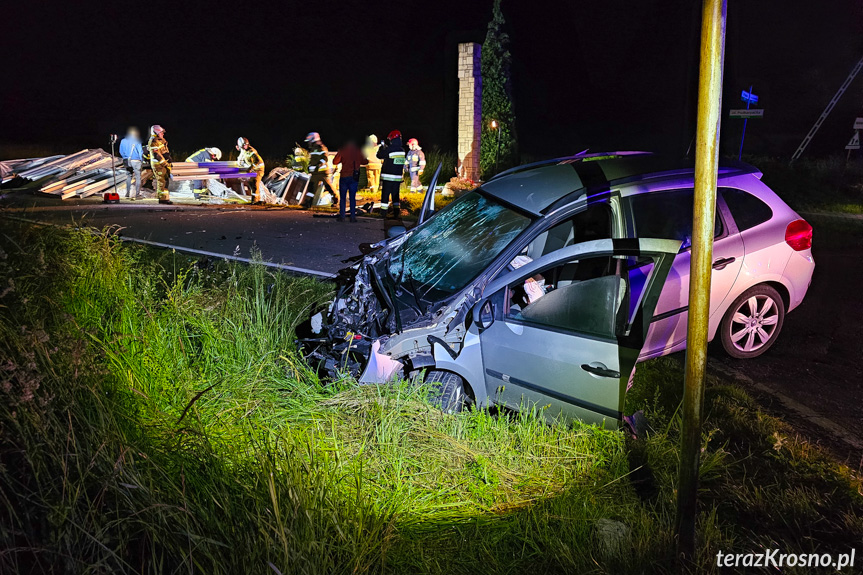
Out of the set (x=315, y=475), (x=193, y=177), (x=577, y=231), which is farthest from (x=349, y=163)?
(x=315, y=475)

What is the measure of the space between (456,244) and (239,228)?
765 centimetres

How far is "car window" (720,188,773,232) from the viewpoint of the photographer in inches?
198

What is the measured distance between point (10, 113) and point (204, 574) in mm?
36189

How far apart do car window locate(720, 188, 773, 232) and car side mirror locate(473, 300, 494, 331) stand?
7.29 ft

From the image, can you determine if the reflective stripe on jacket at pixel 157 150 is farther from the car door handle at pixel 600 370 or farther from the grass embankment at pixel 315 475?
the car door handle at pixel 600 370

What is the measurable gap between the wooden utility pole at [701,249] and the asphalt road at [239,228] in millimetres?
6008

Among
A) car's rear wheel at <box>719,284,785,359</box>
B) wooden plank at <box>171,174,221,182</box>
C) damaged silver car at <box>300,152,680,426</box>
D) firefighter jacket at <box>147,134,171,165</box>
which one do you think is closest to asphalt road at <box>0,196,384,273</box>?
wooden plank at <box>171,174,221,182</box>

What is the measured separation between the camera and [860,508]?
10.9 feet

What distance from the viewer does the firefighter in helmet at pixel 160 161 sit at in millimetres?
15797

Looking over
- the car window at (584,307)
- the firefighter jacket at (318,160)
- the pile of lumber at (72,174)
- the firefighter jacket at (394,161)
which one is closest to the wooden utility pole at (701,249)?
the car window at (584,307)

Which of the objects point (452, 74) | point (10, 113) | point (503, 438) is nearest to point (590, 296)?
point (503, 438)

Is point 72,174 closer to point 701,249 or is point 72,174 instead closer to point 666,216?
point 666,216

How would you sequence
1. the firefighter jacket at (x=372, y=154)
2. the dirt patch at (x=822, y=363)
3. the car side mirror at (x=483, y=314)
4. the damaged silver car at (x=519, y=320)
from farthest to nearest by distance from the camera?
the firefighter jacket at (x=372, y=154)
the dirt patch at (x=822, y=363)
the car side mirror at (x=483, y=314)
the damaged silver car at (x=519, y=320)

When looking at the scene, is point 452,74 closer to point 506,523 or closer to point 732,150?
point 732,150
